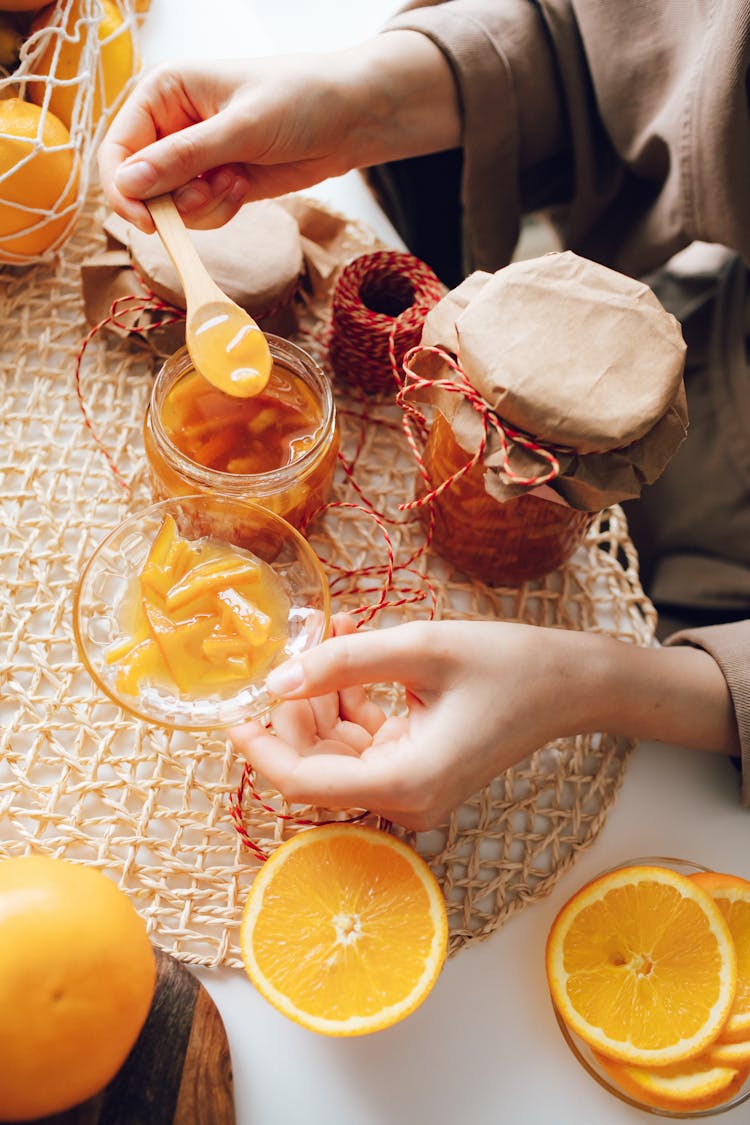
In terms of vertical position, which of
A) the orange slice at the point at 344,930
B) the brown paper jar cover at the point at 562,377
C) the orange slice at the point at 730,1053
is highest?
the brown paper jar cover at the point at 562,377

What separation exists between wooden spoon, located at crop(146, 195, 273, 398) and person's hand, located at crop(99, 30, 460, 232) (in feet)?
0.11

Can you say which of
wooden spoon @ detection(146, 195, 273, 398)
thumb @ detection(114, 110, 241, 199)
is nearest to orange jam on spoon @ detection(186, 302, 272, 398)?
wooden spoon @ detection(146, 195, 273, 398)

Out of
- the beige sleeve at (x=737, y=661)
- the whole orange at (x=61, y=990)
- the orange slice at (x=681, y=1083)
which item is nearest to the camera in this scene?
the whole orange at (x=61, y=990)

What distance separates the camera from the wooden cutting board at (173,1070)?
556mm

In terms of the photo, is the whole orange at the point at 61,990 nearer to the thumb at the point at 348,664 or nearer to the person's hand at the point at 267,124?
the thumb at the point at 348,664

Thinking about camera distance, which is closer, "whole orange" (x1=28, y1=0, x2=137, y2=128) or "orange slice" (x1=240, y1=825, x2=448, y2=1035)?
"orange slice" (x1=240, y1=825, x2=448, y2=1035)

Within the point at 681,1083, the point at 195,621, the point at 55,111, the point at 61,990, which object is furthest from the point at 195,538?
the point at 681,1083

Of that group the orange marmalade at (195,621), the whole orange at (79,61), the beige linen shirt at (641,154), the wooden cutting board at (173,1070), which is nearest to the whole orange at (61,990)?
the wooden cutting board at (173,1070)

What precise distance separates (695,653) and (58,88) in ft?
2.32

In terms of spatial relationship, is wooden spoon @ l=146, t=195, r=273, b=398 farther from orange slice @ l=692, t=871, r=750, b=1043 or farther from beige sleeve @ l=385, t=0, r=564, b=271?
orange slice @ l=692, t=871, r=750, b=1043

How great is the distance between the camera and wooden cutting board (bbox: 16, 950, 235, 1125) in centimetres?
56

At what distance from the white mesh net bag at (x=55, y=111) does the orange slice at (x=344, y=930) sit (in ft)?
1.76

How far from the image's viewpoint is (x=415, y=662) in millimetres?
594

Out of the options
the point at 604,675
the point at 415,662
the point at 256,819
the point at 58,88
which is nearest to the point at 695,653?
the point at 604,675
